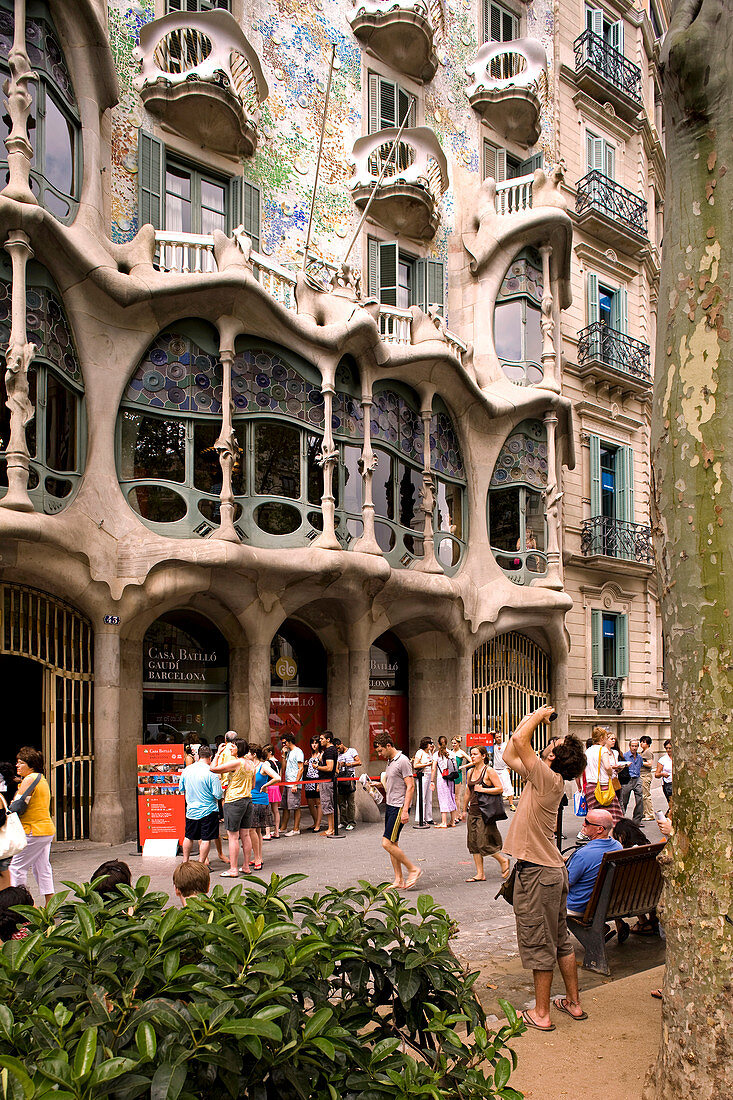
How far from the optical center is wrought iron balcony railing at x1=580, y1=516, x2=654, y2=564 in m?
24.2

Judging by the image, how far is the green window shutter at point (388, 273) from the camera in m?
20.7

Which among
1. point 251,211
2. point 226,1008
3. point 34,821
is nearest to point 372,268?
point 251,211

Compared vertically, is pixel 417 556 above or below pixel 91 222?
below

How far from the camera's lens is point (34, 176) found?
13.6 metres

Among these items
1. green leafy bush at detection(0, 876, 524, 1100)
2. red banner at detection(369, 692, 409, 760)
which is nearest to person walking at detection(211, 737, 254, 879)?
green leafy bush at detection(0, 876, 524, 1100)

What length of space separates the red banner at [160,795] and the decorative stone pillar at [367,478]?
574cm

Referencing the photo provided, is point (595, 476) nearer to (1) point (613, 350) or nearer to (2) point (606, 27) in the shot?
(1) point (613, 350)

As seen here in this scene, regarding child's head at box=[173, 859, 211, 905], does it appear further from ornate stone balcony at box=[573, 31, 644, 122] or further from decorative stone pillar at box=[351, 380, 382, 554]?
ornate stone balcony at box=[573, 31, 644, 122]

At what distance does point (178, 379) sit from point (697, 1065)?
13453 mm

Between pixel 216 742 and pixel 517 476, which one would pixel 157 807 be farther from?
pixel 517 476

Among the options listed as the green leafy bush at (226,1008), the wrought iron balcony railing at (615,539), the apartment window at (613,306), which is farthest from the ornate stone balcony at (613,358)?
the green leafy bush at (226,1008)

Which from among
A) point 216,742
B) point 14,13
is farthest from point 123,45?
point 216,742

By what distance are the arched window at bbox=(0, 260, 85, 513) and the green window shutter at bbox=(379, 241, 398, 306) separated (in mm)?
8562

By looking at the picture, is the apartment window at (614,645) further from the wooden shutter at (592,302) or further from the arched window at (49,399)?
the arched window at (49,399)
